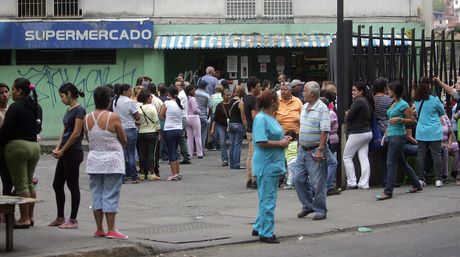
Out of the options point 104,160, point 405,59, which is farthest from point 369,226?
point 405,59

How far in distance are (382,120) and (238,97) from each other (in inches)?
160

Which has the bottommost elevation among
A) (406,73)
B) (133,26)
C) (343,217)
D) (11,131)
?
(343,217)

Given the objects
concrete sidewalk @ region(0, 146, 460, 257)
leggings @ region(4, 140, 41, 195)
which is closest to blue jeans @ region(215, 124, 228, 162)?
concrete sidewalk @ region(0, 146, 460, 257)

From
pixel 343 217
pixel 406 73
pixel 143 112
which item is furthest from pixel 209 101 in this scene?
pixel 343 217

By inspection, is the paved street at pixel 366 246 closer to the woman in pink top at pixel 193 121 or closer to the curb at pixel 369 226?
the curb at pixel 369 226

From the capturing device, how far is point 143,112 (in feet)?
52.0

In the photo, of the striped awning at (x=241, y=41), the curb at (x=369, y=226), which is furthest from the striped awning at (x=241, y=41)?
the curb at (x=369, y=226)

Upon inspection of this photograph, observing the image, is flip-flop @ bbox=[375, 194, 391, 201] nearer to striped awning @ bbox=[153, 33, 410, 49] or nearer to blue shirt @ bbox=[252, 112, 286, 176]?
blue shirt @ bbox=[252, 112, 286, 176]

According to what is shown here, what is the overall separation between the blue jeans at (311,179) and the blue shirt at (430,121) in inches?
123

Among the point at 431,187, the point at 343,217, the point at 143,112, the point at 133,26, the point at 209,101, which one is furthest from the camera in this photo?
the point at 133,26

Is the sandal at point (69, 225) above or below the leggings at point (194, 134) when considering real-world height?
below

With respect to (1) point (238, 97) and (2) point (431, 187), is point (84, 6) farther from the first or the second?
(2) point (431, 187)

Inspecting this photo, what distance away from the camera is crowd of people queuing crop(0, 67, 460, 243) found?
9820 millimetres

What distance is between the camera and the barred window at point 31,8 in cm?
2528
